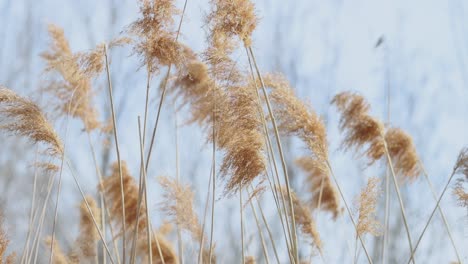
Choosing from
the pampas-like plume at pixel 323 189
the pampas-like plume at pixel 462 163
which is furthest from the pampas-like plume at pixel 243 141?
the pampas-like plume at pixel 323 189

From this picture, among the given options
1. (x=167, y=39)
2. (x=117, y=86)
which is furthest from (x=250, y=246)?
(x=117, y=86)

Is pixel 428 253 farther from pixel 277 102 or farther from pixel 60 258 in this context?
pixel 277 102

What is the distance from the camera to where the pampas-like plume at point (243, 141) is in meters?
2.41

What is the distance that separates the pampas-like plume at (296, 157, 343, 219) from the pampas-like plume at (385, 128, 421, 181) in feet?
1.26

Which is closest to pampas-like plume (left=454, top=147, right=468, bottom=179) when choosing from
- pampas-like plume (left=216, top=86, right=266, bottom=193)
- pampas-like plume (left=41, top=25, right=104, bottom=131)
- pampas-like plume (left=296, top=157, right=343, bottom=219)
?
pampas-like plume (left=216, top=86, right=266, bottom=193)

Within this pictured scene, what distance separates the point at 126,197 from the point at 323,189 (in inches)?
45.6

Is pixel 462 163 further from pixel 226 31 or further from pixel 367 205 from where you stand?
pixel 226 31

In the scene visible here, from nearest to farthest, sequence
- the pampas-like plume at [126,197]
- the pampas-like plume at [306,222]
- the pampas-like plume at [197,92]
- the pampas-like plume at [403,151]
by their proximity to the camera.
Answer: the pampas-like plume at [197,92], the pampas-like plume at [306,222], the pampas-like plume at [126,197], the pampas-like plume at [403,151]

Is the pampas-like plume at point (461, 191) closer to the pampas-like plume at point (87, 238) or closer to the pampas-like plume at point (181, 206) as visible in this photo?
the pampas-like plume at point (181, 206)

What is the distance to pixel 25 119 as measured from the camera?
2473 millimetres

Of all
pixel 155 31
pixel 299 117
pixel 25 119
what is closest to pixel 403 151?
pixel 299 117

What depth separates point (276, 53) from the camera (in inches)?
423

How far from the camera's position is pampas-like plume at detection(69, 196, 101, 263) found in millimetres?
3730

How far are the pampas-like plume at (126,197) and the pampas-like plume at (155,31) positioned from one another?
41.0 inches
